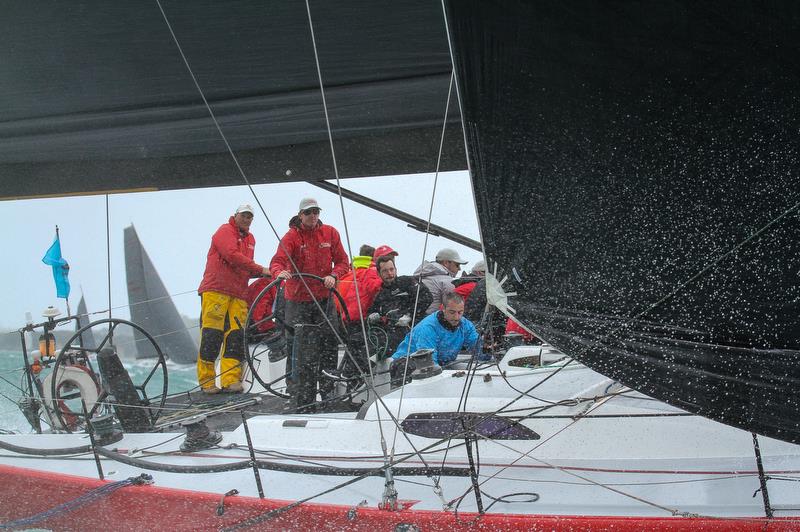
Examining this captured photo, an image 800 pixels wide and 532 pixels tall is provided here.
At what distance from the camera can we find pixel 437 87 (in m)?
3.29

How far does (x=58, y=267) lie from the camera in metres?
4.40

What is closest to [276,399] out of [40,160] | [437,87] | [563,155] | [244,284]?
[244,284]

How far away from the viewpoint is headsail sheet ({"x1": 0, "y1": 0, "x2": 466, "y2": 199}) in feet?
10.6

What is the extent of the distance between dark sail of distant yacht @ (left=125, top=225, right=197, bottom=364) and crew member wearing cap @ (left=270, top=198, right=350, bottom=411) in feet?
6.76

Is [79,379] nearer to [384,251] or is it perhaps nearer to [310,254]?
[310,254]

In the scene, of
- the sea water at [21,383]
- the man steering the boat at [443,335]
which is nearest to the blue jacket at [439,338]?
the man steering the boat at [443,335]

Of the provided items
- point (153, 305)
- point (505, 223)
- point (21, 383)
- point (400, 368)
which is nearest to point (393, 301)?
point (400, 368)

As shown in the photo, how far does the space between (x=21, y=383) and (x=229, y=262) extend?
148 cm

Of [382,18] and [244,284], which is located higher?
[382,18]

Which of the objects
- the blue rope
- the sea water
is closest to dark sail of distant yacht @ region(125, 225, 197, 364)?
the sea water

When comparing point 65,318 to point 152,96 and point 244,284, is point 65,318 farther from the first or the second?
point 152,96

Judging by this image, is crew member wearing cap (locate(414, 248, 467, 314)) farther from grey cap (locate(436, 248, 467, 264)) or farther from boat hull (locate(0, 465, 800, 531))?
boat hull (locate(0, 465, 800, 531))

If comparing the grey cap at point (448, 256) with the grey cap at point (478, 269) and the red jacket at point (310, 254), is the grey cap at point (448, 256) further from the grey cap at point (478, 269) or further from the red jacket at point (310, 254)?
the red jacket at point (310, 254)

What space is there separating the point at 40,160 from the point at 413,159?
1786 mm
